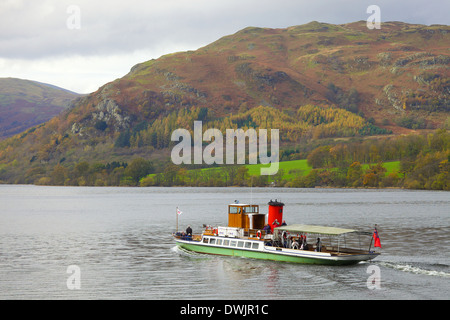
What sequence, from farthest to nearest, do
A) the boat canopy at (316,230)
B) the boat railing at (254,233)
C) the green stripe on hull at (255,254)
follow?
the boat railing at (254,233) < the green stripe on hull at (255,254) < the boat canopy at (316,230)

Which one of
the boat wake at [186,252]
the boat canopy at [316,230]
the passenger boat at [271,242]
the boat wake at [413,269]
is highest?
the boat canopy at [316,230]

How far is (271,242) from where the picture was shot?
207ft

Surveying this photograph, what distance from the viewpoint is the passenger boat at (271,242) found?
190 ft

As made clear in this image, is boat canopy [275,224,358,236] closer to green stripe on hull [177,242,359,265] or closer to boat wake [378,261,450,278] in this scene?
green stripe on hull [177,242,359,265]

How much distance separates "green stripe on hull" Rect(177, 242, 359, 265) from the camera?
5806cm

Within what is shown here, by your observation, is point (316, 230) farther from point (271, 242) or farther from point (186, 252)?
point (186, 252)

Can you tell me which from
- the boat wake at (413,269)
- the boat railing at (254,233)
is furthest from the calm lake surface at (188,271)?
the boat railing at (254,233)

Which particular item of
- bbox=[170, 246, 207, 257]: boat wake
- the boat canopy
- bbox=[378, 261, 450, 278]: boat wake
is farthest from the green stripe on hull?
bbox=[378, 261, 450, 278]: boat wake

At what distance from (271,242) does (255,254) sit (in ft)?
8.11

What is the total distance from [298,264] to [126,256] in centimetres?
2301

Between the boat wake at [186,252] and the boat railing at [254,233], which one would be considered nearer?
the boat railing at [254,233]

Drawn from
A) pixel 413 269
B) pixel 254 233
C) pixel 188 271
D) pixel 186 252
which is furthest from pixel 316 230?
pixel 186 252

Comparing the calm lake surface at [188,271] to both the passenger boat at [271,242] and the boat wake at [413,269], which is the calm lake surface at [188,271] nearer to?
the boat wake at [413,269]
